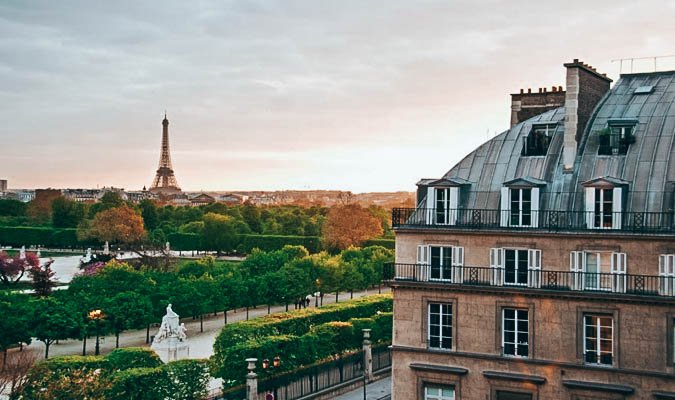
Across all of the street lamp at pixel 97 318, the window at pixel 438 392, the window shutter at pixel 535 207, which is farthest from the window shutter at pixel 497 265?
the street lamp at pixel 97 318

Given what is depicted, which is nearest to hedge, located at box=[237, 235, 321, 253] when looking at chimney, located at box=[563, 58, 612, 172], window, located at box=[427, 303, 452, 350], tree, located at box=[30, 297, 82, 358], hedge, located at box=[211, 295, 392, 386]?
hedge, located at box=[211, 295, 392, 386]

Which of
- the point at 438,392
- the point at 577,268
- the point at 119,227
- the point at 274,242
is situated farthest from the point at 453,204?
the point at 119,227

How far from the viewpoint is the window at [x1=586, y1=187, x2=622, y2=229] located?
26.9 metres

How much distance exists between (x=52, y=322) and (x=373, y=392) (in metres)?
20.0

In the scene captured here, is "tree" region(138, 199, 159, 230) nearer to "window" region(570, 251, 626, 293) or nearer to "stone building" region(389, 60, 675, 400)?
"stone building" region(389, 60, 675, 400)

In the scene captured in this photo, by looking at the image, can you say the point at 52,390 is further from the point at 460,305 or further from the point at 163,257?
the point at 163,257

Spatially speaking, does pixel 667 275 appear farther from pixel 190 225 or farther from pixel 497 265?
pixel 190 225

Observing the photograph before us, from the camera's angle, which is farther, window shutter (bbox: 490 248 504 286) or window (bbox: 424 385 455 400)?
window (bbox: 424 385 455 400)

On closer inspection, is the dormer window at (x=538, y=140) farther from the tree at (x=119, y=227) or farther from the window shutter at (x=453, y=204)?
the tree at (x=119, y=227)

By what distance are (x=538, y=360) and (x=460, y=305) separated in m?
3.34

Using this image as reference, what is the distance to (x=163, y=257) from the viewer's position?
9338 centimetres

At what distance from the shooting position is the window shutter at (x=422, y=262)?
2972cm

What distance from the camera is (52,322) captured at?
47.1m

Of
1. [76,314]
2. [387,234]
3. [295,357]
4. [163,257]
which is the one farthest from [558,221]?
[387,234]
